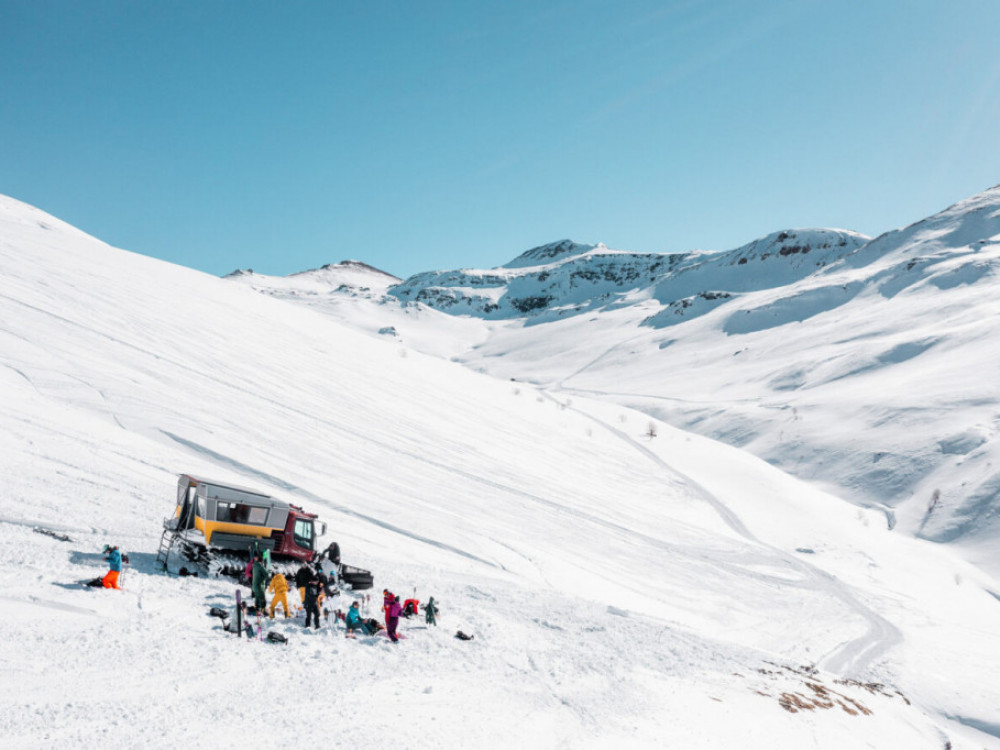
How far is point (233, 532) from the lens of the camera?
44.3ft

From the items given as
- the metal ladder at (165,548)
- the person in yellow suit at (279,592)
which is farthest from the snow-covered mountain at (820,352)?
the metal ladder at (165,548)

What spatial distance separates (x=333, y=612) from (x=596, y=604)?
8164 mm

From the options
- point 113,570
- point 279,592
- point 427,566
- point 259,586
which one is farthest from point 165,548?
point 427,566

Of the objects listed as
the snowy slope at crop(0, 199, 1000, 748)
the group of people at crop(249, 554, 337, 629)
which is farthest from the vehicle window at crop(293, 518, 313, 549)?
the group of people at crop(249, 554, 337, 629)

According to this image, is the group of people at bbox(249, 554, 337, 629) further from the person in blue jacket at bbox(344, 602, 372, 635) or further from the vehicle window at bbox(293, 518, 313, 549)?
the vehicle window at bbox(293, 518, 313, 549)

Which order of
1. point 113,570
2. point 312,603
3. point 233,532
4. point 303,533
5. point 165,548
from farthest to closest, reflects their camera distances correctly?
point 303,533 → point 233,532 → point 165,548 → point 312,603 → point 113,570

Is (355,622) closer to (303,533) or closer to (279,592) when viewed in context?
(279,592)

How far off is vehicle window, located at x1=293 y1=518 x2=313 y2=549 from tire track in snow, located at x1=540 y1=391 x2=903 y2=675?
15672mm

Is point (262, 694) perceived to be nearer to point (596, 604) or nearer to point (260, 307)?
point (596, 604)

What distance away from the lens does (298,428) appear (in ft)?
80.2

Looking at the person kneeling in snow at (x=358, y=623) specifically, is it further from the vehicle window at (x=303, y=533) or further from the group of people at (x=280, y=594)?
the vehicle window at (x=303, y=533)

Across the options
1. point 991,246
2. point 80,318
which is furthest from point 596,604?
point 991,246

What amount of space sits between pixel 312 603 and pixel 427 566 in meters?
6.00

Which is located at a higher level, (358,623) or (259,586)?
(259,586)
